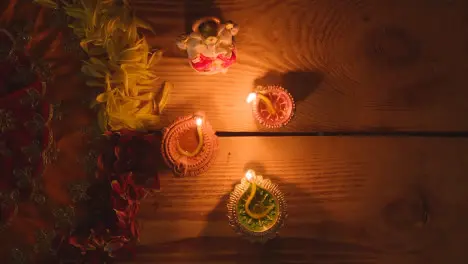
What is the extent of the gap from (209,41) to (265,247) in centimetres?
41

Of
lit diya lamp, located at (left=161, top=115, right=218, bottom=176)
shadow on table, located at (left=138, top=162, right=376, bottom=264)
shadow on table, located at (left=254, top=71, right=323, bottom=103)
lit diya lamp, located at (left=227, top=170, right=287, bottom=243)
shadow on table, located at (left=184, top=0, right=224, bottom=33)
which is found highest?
shadow on table, located at (left=184, top=0, right=224, bottom=33)

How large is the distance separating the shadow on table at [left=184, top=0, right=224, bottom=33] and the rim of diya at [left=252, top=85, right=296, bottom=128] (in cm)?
18

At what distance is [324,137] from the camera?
89cm

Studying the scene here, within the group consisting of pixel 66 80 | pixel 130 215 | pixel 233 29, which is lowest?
pixel 130 215

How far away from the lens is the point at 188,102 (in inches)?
35.2

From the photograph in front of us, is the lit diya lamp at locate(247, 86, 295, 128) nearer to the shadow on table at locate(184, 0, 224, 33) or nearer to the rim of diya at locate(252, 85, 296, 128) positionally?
the rim of diya at locate(252, 85, 296, 128)

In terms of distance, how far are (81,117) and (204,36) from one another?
29 centimetres

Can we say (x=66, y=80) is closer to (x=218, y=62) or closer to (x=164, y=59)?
(x=164, y=59)

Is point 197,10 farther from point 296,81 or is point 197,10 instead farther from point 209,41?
point 296,81

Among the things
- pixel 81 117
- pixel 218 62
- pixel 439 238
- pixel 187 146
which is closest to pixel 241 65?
pixel 218 62

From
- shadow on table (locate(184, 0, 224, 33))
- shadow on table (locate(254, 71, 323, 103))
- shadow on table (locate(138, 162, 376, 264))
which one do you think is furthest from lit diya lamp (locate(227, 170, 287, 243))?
shadow on table (locate(184, 0, 224, 33))

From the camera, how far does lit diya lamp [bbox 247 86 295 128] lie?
0.86 meters

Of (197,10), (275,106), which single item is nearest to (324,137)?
(275,106)

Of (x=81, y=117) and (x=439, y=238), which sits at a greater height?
(x=81, y=117)
